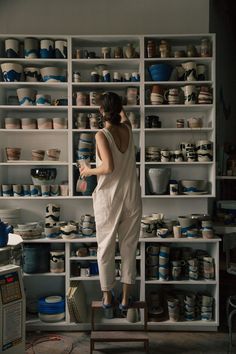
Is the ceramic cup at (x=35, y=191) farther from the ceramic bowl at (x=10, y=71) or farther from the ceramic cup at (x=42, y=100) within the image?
the ceramic bowl at (x=10, y=71)

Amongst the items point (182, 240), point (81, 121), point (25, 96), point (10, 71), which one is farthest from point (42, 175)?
point (182, 240)

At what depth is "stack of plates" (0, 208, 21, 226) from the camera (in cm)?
329

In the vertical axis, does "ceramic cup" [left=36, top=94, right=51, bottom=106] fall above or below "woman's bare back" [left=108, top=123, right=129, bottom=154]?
above

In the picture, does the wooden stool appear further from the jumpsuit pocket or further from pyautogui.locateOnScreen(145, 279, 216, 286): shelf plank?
the jumpsuit pocket

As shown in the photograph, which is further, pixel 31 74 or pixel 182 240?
pixel 31 74

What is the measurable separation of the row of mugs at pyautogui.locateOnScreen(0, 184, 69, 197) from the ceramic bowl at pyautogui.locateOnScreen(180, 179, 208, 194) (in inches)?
38.7

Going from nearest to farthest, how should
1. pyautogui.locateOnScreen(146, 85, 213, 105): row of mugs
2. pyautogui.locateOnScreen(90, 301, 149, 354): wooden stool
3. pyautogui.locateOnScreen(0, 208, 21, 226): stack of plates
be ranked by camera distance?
pyautogui.locateOnScreen(90, 301, 149, 354): wooden stool
pyautogui.locateOnScreen(146, 85, 213, 105): row of mugs
pyautogui.locateOnScreen(0, 208, 21, 226): stack of plates

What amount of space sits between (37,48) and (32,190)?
1.19 m

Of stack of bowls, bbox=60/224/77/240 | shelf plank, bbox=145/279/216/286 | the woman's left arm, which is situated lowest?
A: shelf plank, bbox=145/279/216/286

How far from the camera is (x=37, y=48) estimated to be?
3.25 metres

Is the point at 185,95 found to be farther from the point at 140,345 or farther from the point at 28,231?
the point at 140,345

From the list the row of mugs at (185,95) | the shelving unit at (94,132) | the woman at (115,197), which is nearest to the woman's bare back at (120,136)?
the woman at (115,197)

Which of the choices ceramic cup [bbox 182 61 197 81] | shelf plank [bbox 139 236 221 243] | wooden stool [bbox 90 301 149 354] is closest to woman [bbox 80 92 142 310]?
wooden stool [bbox 90 301 149 354]

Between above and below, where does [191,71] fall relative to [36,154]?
above
